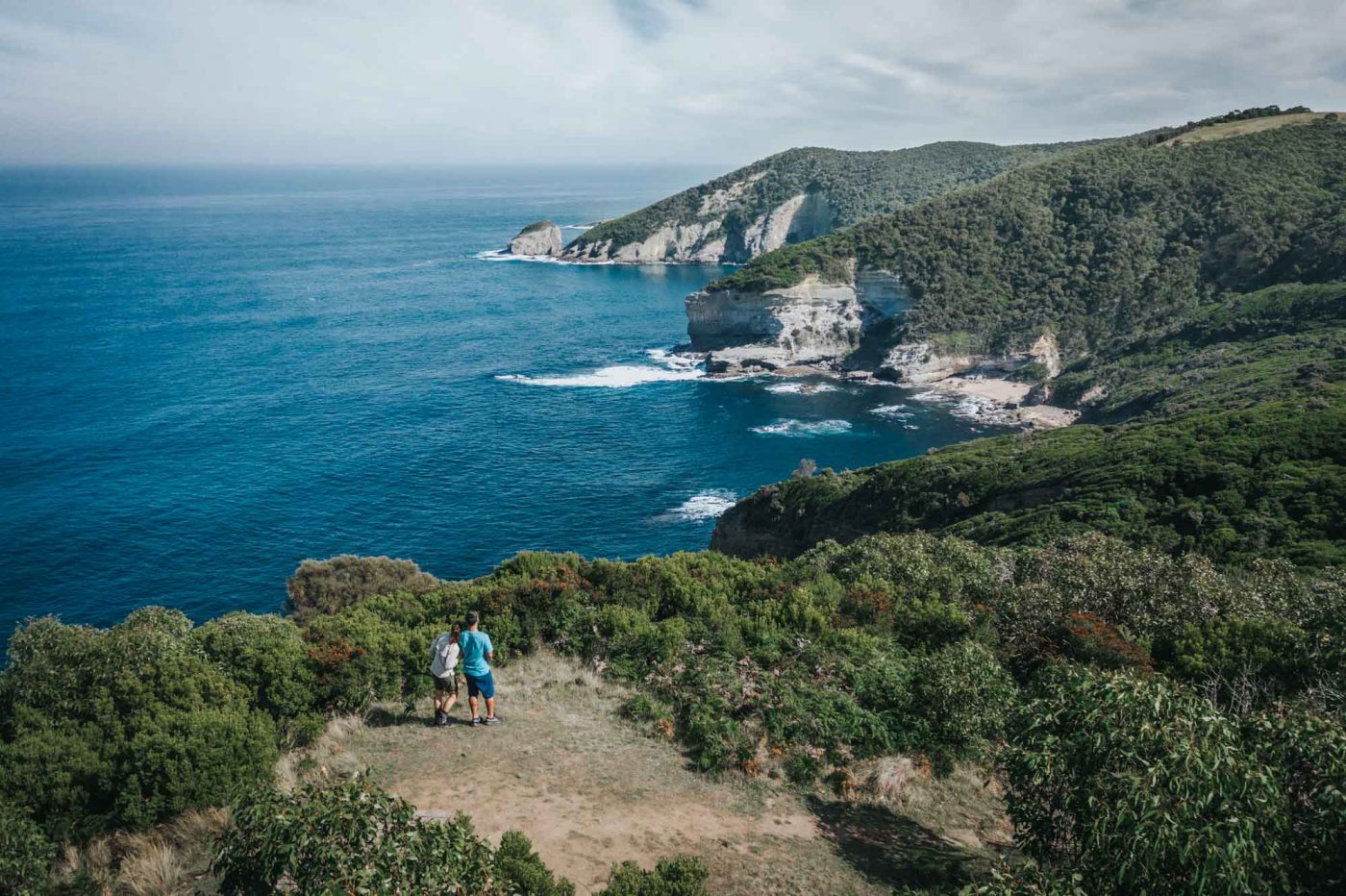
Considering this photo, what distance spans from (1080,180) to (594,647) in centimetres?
13846

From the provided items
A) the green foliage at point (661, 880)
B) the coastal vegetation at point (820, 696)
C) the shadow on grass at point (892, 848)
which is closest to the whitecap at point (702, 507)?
the coastal vegetation at point (820, 696)

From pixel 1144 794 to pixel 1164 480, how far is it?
4367 cm

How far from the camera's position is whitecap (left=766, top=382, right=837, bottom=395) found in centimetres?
10856

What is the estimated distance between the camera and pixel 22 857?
937cm

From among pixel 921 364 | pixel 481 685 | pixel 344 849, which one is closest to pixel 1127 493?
pixel 481 685

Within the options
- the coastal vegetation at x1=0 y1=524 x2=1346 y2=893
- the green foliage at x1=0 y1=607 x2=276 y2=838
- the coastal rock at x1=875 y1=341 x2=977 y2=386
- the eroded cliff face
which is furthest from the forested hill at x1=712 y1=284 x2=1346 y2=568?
the eroded cliff face

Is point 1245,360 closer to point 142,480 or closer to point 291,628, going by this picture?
point 291,628

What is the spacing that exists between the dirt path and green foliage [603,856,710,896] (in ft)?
3.74

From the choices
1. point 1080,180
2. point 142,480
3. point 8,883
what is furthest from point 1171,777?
point 1080,180

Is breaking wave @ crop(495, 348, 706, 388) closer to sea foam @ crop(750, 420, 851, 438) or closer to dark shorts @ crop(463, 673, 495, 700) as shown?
sea foam @ crop(750, 420, 851, 438)

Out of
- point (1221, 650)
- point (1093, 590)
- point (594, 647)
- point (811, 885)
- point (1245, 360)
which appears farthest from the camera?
point (1245, 360)

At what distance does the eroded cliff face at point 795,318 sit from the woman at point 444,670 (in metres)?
103

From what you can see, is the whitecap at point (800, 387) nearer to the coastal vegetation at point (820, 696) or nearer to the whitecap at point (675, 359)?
the whitecap at point (675, 359)

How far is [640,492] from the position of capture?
7500 centimetres
